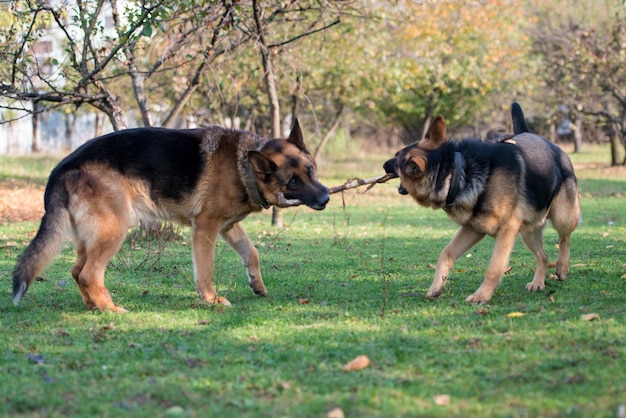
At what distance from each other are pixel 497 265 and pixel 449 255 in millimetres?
508

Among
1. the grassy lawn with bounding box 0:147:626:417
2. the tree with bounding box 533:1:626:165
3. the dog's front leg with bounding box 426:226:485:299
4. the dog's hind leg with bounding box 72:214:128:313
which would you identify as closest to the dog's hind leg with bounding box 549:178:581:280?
the grassy lawn with bounding box 0:147:626:417

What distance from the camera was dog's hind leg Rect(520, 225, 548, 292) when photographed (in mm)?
7516

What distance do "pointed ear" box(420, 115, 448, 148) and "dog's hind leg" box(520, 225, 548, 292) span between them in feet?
4.56

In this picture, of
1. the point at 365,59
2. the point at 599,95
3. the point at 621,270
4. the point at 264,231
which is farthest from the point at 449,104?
the point at 621,270

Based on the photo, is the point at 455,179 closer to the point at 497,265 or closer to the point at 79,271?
the point at 497,265

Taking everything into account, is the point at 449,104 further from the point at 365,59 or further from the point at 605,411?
the point at 605,411

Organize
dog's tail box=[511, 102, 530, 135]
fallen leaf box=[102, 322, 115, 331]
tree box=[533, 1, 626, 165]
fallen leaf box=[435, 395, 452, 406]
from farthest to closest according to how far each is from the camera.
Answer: tree box=[533, 1, 626, 165], dog's tail box=[511, 102, 530, 135], fallen leaf box=[102, 322, 115, 331], fallen leaf box=[435, 395, 452, 406]

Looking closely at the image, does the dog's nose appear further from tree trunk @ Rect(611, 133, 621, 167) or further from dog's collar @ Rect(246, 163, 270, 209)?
tree trunk @ Rect(611, 133, 621, 167)

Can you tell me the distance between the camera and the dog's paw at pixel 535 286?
745 cm

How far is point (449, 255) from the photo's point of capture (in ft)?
23.5

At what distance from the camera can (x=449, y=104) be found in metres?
38.2

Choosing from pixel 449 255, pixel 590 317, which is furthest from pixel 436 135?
pixel 590 317

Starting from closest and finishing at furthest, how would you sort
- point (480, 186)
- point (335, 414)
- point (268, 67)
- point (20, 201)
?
point (335, 414), point (480, 186), point (268, 67), point (20, 201)

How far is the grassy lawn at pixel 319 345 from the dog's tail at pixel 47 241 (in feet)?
1.36
